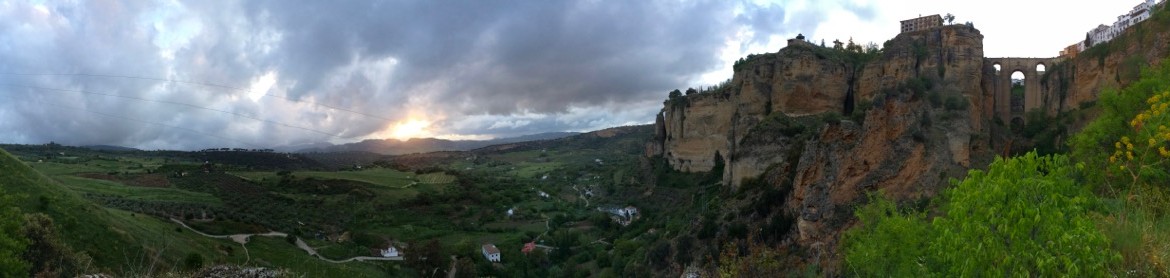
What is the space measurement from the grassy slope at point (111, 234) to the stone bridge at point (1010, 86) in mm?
39077

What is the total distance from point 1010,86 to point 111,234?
49735 millimetres

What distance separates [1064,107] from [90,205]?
53.1m

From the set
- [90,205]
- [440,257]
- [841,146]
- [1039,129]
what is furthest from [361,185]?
[1039,129]

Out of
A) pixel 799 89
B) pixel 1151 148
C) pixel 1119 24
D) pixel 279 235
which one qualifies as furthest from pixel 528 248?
pixel 1119 24

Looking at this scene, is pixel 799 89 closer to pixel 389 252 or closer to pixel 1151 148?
pixel 1151 148

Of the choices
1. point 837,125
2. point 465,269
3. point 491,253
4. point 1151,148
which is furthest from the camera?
point 491,253

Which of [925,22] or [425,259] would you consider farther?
[925,22]

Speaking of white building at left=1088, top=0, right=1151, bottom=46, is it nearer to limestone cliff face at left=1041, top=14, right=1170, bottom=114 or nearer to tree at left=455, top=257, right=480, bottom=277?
limestone cliff face at left=1041, top=14, right=1170, bottom=114

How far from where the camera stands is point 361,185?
73.1 metres

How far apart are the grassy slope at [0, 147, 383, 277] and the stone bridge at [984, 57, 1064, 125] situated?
128 feet

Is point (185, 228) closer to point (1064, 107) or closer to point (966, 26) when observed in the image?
point (966, 26)

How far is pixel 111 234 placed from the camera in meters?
25.4

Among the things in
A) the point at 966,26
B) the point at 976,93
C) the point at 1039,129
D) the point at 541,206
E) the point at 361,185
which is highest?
the point at 966,26

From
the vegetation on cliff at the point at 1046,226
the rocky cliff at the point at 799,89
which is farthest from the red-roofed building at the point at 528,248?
the vegetation on cliff at the point at 1046,226
